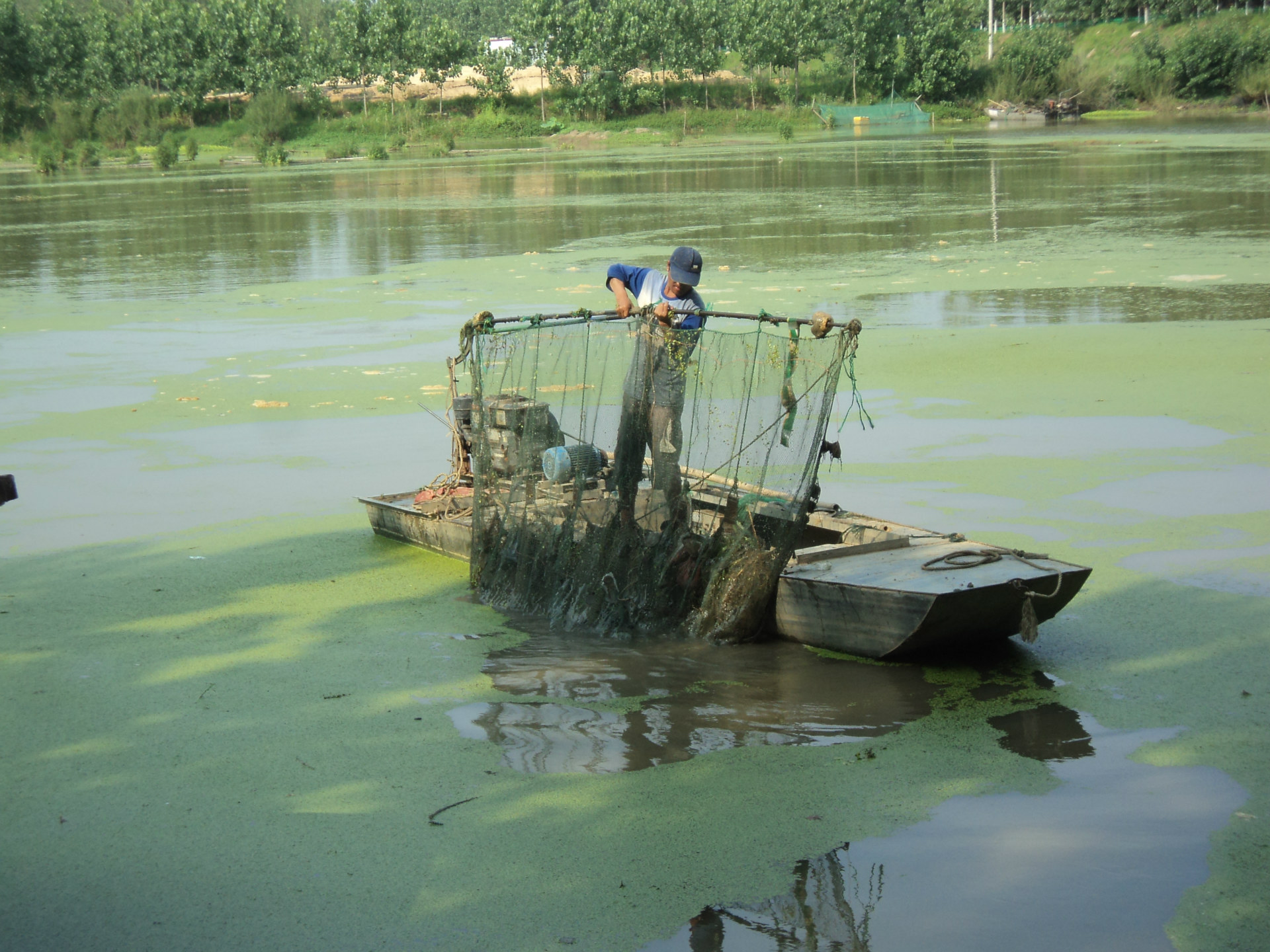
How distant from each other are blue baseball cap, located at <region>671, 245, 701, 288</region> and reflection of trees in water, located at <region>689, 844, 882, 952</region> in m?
2.88

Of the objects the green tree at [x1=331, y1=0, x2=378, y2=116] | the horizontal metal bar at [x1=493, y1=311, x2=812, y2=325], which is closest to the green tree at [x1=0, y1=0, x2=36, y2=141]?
the green tree at [x1=331, y1=0, x2=378, y2=116]

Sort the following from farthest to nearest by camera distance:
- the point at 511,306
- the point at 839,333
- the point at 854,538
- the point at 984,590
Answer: the point at 511,306
the point at 854,538
the point at 839,333
the point at 984,590

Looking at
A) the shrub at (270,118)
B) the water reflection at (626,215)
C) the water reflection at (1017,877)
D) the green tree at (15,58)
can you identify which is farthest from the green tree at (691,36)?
the water reflection at (1017,877)

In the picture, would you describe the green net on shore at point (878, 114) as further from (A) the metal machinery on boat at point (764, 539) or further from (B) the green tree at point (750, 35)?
(A) the metal machinery on boat at point (764, 539)

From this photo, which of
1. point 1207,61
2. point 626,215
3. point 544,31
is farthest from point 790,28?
point 626,215

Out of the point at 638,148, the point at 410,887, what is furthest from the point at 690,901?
the point at 638,148

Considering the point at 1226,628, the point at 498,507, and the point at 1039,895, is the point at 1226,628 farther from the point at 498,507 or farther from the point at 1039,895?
the point at 498,507

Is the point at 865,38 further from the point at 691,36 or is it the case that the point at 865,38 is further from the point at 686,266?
the point at 686,266

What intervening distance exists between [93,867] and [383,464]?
476cm

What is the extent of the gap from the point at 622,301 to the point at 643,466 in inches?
31.3

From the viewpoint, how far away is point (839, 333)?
5008 millimetres

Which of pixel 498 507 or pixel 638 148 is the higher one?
pixel 638 148

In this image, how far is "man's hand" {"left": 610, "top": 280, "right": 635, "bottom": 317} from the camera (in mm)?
5535

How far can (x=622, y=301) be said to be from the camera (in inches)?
227
